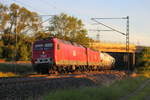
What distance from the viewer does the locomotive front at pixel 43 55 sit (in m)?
31.3

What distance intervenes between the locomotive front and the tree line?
1244 inches

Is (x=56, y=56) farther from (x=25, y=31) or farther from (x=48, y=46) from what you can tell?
(x=25, y=31)

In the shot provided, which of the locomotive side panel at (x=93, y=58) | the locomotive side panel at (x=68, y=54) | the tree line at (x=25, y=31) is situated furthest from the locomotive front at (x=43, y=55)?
the tree line at (x=25, y=31)

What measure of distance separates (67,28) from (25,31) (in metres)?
10.8

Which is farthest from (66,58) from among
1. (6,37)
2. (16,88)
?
(6,37)

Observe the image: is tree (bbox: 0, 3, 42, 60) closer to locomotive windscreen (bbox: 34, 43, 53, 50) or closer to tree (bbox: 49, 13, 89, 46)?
tree (bbox: 49, 13, 89, 46)

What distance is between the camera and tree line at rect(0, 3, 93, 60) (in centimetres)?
6512

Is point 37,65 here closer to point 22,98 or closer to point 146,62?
point 22,98

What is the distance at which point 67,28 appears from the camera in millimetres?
76000

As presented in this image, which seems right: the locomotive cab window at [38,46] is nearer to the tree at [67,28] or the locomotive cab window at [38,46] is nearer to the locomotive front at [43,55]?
the locomotive front at [43,55]

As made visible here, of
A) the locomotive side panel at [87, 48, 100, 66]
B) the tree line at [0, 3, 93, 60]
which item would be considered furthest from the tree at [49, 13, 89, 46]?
the locomotive side panel at [87, 48, 100, 66]

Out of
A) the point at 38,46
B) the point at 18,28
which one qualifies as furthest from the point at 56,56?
the point at 18,28

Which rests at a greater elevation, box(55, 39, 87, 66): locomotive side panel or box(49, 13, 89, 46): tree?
box(49, 13, 89, 46): tree

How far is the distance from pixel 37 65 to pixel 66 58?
4.13 metres
